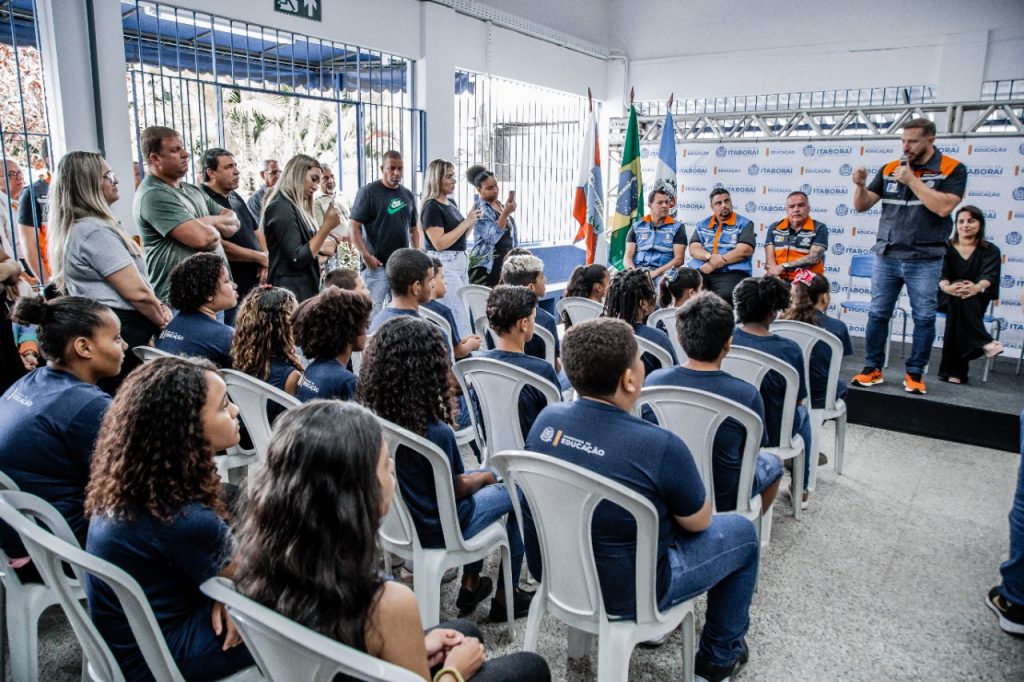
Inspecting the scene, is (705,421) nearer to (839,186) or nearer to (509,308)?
(509,308)

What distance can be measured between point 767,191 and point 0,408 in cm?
727

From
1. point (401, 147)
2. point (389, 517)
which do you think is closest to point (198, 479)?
point (389, 517)

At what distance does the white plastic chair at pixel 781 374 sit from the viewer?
2738 mm

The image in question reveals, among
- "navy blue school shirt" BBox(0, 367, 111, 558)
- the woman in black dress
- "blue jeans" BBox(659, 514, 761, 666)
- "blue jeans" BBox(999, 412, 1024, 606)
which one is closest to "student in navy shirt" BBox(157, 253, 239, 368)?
"navy blue school shirt" BBox(0, 367, 111, 558)

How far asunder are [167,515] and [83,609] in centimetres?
29

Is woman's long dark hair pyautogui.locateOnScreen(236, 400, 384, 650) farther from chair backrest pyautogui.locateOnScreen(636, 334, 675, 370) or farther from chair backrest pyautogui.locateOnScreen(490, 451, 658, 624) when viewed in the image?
chair backrest pyautogui.locateOnScreen(636, 334, 675, 370)

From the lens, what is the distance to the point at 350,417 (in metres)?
1.12

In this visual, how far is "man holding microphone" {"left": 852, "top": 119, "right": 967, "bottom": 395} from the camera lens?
430 centimetres

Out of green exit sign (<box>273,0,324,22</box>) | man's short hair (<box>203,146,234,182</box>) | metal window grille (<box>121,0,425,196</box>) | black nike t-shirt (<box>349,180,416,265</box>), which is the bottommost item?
black nike t-shirt (<box>349,180,416,265</box>)

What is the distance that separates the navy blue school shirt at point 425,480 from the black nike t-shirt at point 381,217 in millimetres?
3241

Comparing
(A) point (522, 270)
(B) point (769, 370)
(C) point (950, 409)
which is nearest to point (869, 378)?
(C) point (950, 409)

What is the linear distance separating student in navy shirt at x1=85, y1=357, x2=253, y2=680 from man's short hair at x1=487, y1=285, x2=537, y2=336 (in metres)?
1.26

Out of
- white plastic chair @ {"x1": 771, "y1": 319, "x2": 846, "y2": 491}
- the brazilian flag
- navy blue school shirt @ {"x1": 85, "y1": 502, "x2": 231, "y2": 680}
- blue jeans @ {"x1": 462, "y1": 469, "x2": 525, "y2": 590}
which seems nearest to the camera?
navy blue school shirt @ {"x1": 85, "y1": 502, "x2": 231, "y2": 680}

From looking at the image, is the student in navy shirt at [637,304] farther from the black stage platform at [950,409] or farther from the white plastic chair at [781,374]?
the black stage platform at [950,409]
